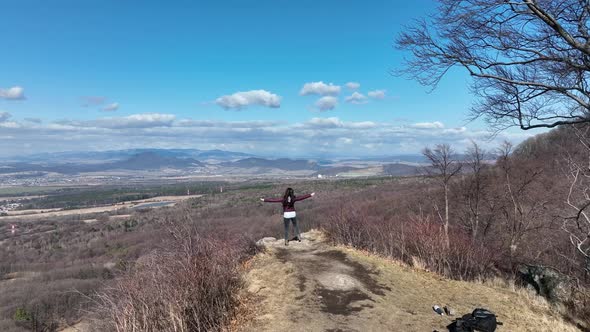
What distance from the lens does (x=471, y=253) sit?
50.4 feet

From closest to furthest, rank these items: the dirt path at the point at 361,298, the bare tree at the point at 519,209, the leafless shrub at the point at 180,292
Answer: the leafless shrub at the point at 180,292
the dirt path at the point at 361,298
the bare tree at the point at 519,209

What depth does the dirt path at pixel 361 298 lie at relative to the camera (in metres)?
8.88

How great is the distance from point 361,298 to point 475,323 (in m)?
2.75

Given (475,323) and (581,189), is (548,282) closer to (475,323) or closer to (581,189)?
(581,189)

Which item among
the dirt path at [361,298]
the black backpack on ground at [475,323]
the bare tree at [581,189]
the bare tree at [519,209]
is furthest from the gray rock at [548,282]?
the bare tree at [519,209]

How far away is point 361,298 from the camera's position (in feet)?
33.5

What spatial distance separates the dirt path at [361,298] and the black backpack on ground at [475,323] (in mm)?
416

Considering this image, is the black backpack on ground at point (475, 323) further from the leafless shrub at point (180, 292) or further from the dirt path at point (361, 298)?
the leafless shrub at point (180, 292)

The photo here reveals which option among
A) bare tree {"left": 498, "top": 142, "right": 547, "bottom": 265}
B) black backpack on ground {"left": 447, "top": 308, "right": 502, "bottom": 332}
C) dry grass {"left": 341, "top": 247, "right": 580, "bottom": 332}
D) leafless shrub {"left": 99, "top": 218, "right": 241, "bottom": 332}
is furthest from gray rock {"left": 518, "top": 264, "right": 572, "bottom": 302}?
bare tree {"left": 498, "top": 142, "right": 547, "bottom": 265}

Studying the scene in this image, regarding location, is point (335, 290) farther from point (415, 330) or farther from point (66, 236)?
point (66, 236)

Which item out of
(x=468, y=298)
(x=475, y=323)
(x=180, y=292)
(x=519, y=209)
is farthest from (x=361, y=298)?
(x=519, y=209)

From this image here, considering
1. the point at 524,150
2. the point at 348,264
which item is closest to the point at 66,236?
the point at 348,264

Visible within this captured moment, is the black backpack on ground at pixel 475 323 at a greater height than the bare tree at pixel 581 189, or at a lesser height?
lesser

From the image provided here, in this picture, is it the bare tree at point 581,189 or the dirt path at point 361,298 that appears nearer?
the dirt path at point 361,298
